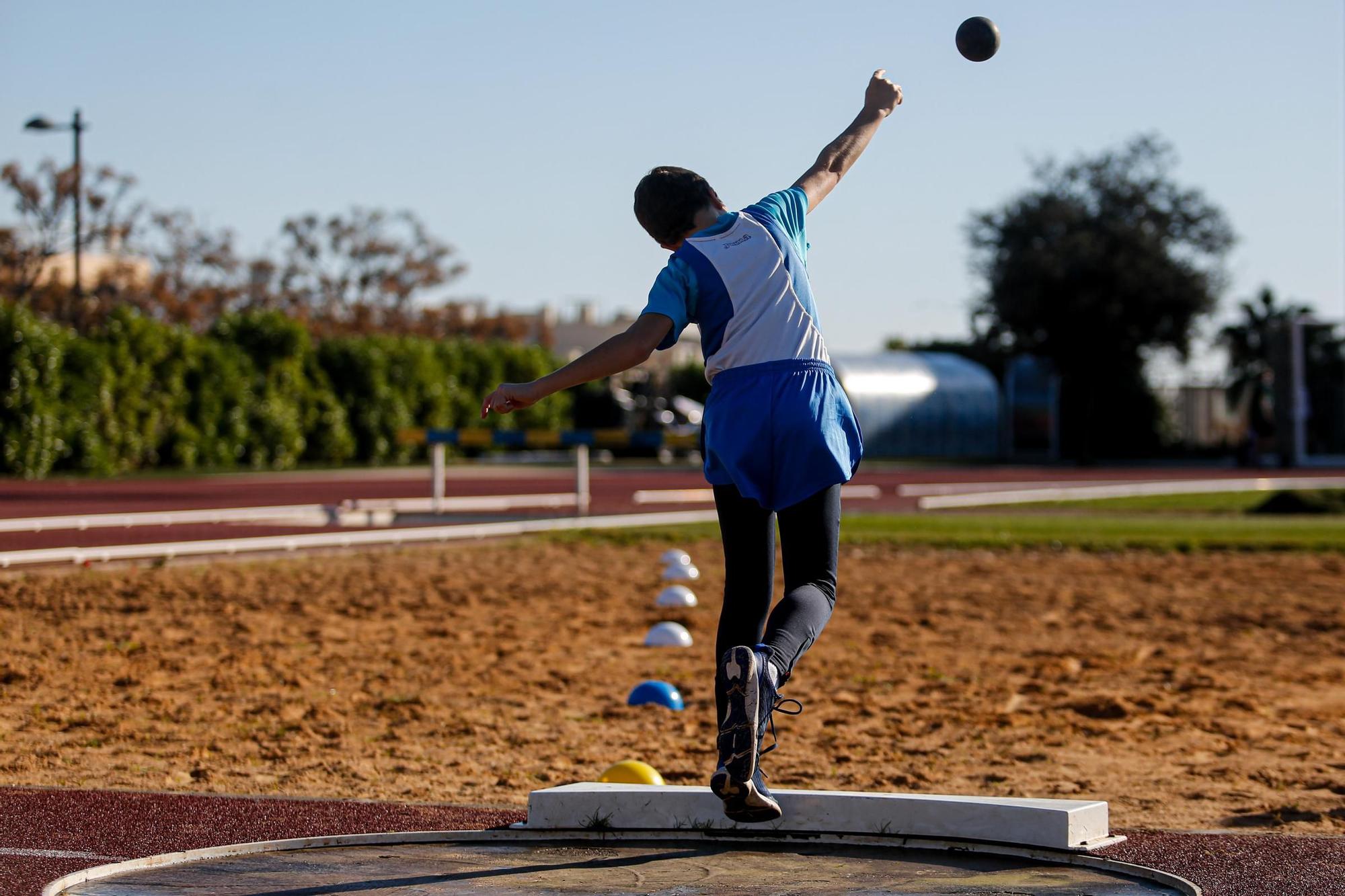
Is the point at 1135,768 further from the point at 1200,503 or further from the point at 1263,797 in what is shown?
the point at 1200,503

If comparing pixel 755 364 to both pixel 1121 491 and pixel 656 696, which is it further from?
pixel 1121 491

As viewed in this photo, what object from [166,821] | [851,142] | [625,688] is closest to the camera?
[166,821]

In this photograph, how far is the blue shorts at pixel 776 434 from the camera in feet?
14.2

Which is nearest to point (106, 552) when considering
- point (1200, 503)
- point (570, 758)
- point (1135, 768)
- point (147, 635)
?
point (147, 635)

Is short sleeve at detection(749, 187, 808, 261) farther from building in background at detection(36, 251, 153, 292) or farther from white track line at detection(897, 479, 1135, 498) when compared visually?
building in background at detection(36, 251, 153, 292)

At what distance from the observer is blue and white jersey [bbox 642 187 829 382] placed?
4348 mm

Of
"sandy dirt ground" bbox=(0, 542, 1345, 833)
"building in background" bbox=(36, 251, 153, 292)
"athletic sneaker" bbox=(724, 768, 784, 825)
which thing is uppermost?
"building in background" bbox=(36, 251, 153, 292)

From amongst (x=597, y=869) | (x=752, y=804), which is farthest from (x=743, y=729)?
(x=597, y=869)

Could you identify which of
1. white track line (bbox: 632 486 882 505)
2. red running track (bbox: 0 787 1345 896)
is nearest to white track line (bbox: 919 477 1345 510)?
white track line (bbox: 632 486 882 505)

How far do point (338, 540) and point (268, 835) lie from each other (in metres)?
10.8

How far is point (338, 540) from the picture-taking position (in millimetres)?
15242

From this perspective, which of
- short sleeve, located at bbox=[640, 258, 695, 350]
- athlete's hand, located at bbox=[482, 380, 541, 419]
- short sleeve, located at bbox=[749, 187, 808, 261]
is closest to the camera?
athlete's hand, located at bbox=[482, 380, 541, 419]

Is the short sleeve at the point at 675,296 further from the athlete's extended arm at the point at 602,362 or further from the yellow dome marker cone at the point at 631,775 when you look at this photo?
the yellow dome marker cone at the point at 631,775

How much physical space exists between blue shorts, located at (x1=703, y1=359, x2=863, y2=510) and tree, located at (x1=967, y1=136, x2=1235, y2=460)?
43037mm
